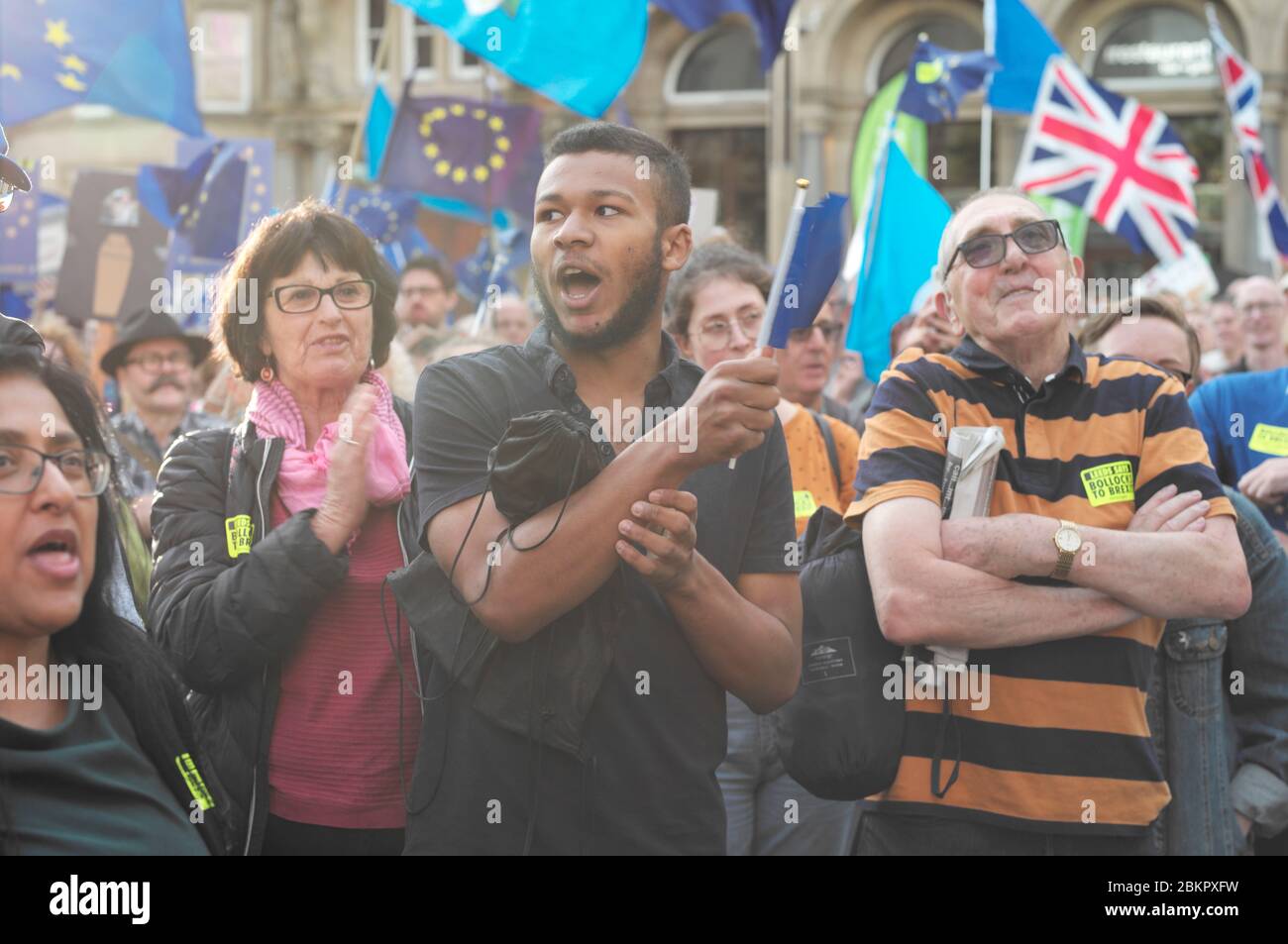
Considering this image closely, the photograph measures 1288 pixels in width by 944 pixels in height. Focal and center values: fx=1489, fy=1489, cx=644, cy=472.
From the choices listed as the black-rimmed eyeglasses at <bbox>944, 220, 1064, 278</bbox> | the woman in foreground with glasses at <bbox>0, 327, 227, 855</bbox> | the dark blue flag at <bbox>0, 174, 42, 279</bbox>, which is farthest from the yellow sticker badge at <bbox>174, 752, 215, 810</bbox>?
the dark blue flag at <bbox>0, 174, 42, 279</bbox>

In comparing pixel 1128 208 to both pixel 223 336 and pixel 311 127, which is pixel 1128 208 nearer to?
pixel 223 336

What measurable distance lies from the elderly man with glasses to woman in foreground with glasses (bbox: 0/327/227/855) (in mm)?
1512

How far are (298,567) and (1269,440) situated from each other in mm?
3043

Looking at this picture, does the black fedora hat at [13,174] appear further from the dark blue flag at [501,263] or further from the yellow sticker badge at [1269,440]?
the dark blue flag at [501,263]

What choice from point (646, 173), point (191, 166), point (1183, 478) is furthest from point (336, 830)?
point (191, 166)

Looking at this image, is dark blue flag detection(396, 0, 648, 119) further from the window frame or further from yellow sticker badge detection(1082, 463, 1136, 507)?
the window frame

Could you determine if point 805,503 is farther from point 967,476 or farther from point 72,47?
point 72,47

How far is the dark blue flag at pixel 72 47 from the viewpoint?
6281mm

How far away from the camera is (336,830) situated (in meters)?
3.00

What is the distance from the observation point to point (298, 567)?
2.90m

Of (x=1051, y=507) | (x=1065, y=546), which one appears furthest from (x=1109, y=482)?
(x=1065, y=546)

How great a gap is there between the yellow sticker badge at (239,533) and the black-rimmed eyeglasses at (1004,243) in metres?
1.68

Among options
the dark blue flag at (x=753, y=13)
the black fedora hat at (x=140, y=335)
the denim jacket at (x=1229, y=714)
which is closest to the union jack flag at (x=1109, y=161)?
the dark blue flag at (x=753, y=13)

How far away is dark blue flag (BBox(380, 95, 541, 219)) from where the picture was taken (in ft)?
32.3
